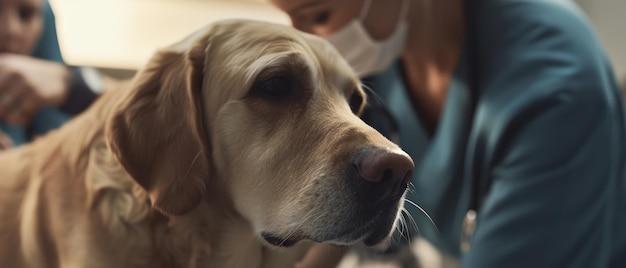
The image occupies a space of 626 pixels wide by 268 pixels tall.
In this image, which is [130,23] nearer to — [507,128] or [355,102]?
[355,102]

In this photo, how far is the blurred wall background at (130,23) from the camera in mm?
527

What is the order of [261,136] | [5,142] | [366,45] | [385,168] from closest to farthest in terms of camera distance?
[385,168]
[261,136]
[5,142]
[366,45]

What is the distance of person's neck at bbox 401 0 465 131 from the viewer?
2.68ft

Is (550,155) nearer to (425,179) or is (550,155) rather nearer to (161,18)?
(425,179)

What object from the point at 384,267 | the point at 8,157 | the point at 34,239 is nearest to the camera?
the point at 34,239

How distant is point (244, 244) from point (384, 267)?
0.31m

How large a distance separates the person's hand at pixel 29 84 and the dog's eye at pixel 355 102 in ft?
0.80

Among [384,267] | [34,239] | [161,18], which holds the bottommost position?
[384,267]

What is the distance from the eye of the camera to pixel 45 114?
0.58m

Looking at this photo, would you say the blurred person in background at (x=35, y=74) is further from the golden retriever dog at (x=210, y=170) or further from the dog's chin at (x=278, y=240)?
the dog's chin at (x=278, y=240)

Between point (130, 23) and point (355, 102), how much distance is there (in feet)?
0.69

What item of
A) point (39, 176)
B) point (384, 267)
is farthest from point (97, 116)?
point (384, 267)

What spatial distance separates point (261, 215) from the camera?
0.50 m

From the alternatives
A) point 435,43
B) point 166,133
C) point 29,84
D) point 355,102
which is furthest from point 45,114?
point 435,43
